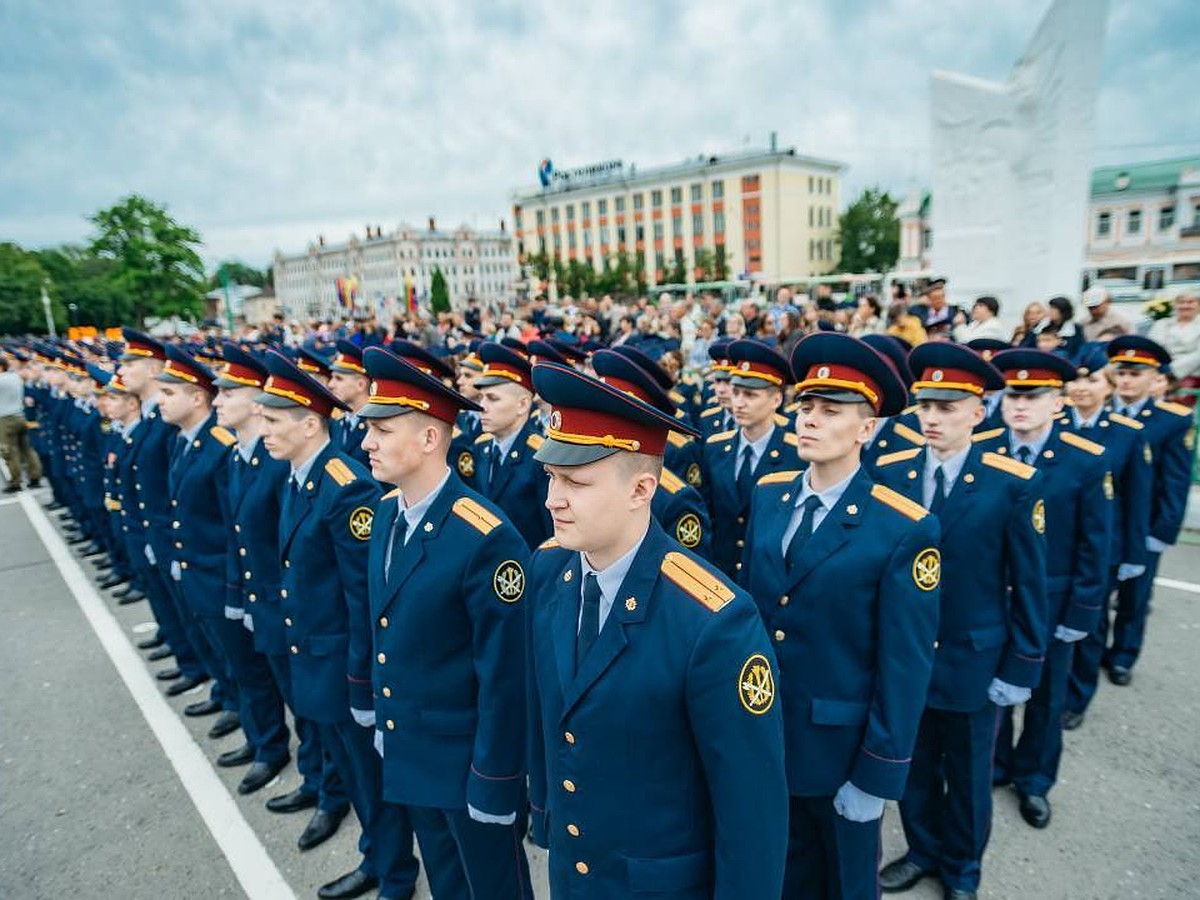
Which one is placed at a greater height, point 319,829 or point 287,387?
point 287,387

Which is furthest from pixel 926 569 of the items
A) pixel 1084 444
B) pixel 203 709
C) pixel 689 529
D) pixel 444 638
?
pixel 203 709

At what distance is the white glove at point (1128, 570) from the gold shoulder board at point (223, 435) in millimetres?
6007

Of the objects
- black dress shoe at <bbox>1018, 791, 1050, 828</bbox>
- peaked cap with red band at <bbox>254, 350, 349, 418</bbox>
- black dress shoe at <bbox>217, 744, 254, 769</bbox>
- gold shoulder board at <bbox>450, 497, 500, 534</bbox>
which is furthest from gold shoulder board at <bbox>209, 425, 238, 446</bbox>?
black dress shoe at <bbox>1018, 791, 1050, 828</bbox>

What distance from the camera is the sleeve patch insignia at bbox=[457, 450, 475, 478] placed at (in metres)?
5.55

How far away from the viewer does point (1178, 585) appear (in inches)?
258

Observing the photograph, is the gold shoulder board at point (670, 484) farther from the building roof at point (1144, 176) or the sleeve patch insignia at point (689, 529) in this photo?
the building roof at point (1144, 176)

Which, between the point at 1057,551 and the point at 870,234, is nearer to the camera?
the point at 1057,551

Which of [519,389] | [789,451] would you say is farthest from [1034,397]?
[519,389]

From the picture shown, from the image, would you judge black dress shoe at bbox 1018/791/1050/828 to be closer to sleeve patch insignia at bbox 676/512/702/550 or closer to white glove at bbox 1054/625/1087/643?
white glove at bbox 1054/625/1087/643

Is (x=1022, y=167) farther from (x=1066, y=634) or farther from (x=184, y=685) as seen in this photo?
(x=184, y=685)

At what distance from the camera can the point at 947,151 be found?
1536 centimetres

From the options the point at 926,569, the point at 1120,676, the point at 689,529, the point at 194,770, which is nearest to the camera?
the point at 926,569

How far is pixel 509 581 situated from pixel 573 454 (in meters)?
1.00

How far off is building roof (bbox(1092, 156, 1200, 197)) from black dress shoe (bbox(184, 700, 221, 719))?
239 ft
